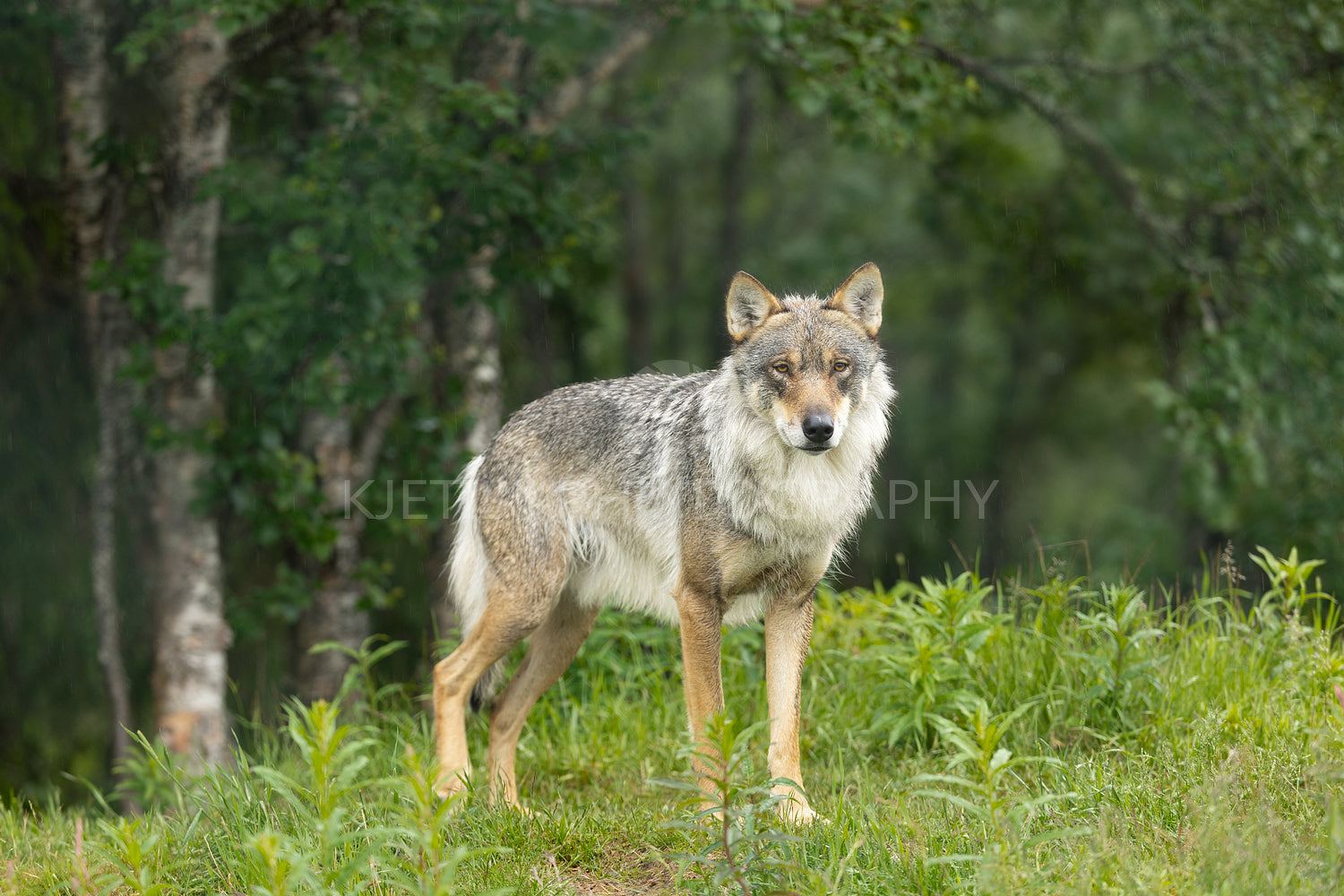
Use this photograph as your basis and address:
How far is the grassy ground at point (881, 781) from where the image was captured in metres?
3.11

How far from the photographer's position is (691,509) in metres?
4.57

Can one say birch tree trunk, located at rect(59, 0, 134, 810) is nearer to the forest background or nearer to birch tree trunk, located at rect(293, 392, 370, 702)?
the forest background

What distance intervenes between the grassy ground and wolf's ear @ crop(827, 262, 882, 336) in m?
1.29

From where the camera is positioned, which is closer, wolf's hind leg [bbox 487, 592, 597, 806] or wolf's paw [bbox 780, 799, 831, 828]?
wolf's paw [bbox 780, 799, 831, 828]

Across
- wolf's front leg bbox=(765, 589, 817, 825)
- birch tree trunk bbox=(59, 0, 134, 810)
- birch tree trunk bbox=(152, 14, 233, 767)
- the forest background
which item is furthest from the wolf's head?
birch tree trunk bbox=(59, 0, 134, 810)

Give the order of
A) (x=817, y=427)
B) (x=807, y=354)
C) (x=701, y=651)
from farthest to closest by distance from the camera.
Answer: (x=701, y=651)
(x=807, y=354)
(x=817, y=427)

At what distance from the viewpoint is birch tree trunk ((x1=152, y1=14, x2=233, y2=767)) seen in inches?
292

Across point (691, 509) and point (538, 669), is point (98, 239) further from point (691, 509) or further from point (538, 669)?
point (691, 509)

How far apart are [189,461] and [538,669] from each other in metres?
3.78

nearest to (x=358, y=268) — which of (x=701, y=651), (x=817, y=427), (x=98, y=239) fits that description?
(x=98, y=239)

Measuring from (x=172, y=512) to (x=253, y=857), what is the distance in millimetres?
4694

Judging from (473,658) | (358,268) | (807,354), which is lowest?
(473,658)

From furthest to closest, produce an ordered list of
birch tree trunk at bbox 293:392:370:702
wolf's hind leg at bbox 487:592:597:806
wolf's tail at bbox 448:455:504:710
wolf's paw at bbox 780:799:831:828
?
birch tree trunk at bbox 293:392:370:702, wolf's tail at bbox 448:455:504:710, wolf's hind leg at bbox 487:592:597:806, wolf's paw at bbox 780:799:831:828

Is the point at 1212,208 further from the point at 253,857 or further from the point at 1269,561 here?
the point at 253,857
